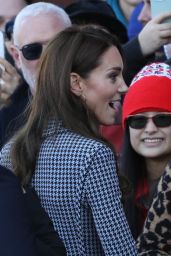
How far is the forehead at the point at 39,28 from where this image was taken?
3.80 m

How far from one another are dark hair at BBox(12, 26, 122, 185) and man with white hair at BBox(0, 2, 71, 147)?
92cm

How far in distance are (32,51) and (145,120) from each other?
88cm

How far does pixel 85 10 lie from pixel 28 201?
2411 mm

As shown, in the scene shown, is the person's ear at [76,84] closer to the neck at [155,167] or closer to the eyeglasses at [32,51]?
the neck at [155,167]

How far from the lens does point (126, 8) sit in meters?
4.75

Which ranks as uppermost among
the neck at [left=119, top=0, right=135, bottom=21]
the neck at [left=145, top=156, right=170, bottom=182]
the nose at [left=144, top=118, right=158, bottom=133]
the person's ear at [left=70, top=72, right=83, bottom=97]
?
the person's ear at [left=70, top=72, right=83, bottom=97]

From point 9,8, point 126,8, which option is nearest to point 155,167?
point 126,8

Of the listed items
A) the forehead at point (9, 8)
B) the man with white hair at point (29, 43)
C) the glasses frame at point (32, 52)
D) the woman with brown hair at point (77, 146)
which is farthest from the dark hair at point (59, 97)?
the forehead at point (9, 8)

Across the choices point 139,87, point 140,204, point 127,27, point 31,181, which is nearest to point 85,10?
point 127,27

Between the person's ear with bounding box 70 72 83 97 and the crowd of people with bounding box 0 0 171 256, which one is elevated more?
the person's ear with bounding box 70 72 83 97

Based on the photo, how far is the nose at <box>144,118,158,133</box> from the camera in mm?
3182

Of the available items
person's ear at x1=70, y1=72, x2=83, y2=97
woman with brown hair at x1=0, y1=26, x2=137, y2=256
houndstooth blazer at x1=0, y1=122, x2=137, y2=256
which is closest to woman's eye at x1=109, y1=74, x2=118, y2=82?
woman with brown hair at x1=0, y1=26, x2=137, y2=256

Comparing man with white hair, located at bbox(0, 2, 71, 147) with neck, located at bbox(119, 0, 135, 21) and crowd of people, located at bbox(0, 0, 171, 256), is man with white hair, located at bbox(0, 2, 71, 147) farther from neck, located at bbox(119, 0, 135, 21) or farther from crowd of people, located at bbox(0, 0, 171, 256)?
neck, located at bbox(119, 0, 135, 21)

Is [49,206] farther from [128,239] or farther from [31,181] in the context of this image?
[128,239]
